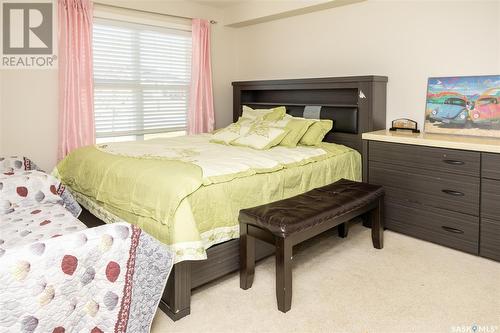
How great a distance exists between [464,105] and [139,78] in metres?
3.22

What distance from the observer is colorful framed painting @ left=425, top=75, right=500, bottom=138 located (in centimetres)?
299

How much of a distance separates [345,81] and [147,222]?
2.28m

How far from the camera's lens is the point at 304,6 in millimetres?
3943

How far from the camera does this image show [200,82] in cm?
473

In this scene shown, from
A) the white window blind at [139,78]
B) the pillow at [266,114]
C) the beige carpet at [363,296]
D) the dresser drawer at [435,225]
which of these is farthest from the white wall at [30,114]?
the dresser drawer at [435,225]

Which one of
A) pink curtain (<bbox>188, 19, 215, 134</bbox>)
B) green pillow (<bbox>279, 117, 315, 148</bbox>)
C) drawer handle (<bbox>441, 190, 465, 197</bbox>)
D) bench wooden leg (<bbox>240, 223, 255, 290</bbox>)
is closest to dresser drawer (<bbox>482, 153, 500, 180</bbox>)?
drawer handle (<bbox>441, 190, 465, 197</bbox>)

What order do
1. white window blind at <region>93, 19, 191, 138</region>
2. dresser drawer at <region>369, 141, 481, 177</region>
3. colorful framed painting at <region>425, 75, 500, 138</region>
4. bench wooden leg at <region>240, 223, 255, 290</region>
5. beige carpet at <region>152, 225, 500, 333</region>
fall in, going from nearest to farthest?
beige carpet at <region>152, 225, 500, 333</region>, bench wooden leg at <region>240, 223, 255, 290</region>, dresser drawer at <region>369, 141, 481, 177</region>, colorful framed painting at <region>425, 75, 500, 138</region>, white window blind at <region>93, 19, 191, 138</region>

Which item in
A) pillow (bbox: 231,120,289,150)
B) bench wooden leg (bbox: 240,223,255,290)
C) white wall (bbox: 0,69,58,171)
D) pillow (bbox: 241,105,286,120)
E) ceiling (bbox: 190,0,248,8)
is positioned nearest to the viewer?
bench wooden leg (bbox: 240,223,255,290)

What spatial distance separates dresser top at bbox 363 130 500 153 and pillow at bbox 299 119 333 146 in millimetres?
389

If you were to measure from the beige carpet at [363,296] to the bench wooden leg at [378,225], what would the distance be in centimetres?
6

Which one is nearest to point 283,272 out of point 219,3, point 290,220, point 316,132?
point 290,220

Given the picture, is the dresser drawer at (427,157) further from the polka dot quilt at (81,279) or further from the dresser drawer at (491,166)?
the polka dot quilt at (81,279)

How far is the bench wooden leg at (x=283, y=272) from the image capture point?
207 cm

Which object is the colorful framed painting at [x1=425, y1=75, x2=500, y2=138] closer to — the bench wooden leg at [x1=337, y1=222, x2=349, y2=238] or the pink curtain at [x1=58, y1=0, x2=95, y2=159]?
the bench wooden leg at [x1=337, y1=222, x2=349, y2=238]
